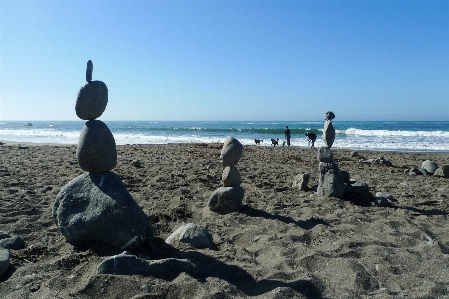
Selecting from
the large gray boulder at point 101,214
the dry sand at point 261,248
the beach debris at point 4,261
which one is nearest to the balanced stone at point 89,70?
the large gray boulder at point 101,214

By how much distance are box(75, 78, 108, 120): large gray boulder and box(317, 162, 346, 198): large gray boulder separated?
4.80 metres

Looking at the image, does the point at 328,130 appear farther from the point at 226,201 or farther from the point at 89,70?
the point at 89,70

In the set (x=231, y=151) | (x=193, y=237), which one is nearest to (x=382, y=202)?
(x=231, y=151)

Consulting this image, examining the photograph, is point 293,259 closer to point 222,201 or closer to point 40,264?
point 222,201

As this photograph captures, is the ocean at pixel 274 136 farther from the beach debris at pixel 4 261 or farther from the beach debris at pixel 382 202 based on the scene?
the beach debris at pixel 4 261

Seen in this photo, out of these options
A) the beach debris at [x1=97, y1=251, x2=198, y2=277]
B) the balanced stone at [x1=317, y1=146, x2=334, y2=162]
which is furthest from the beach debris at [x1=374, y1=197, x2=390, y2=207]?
the beach debris at [x1=97, y1=251, x2=198, y2=277]

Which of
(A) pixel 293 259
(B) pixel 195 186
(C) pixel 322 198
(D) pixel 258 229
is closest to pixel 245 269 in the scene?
(A) pixel 293 259

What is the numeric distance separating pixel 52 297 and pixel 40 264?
2.62ft

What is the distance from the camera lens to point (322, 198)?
22.7 ft

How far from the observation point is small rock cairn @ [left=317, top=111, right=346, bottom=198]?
698 centimetres

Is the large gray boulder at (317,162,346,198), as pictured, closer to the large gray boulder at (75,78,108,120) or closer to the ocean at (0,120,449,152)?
the large gray boulder at (75,78,108,120)

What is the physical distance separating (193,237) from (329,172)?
3916 millimetres

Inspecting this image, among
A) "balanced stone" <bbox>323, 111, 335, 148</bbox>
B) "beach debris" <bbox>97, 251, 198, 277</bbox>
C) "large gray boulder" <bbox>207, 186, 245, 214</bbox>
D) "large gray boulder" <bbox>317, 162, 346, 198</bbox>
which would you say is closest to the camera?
"beach debris" <bbox>97, 251, 198, 277</bbox>

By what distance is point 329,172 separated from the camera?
719 centimetres
